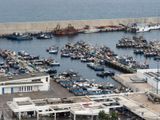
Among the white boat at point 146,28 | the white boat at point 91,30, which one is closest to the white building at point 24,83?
the white boat at point 91,30

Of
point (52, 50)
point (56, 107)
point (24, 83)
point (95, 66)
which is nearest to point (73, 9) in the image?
point (52, 50)

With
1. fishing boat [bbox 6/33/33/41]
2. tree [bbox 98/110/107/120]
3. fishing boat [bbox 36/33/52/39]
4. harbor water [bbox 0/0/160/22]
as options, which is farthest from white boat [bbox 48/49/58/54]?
harbor water [bbox 0/0/160/22]

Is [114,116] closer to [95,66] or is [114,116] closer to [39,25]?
[95,66]

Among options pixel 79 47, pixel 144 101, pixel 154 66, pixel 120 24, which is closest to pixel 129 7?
pixel 120 24

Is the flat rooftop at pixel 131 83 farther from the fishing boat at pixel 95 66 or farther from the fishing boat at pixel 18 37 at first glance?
the fishing boat at pixel 18 37

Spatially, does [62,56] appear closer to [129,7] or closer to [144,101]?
[144,101]

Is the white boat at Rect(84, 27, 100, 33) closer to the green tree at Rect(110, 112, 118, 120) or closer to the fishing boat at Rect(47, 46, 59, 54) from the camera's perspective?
the fishing boat at Rect(47, 46, 59, 54)
